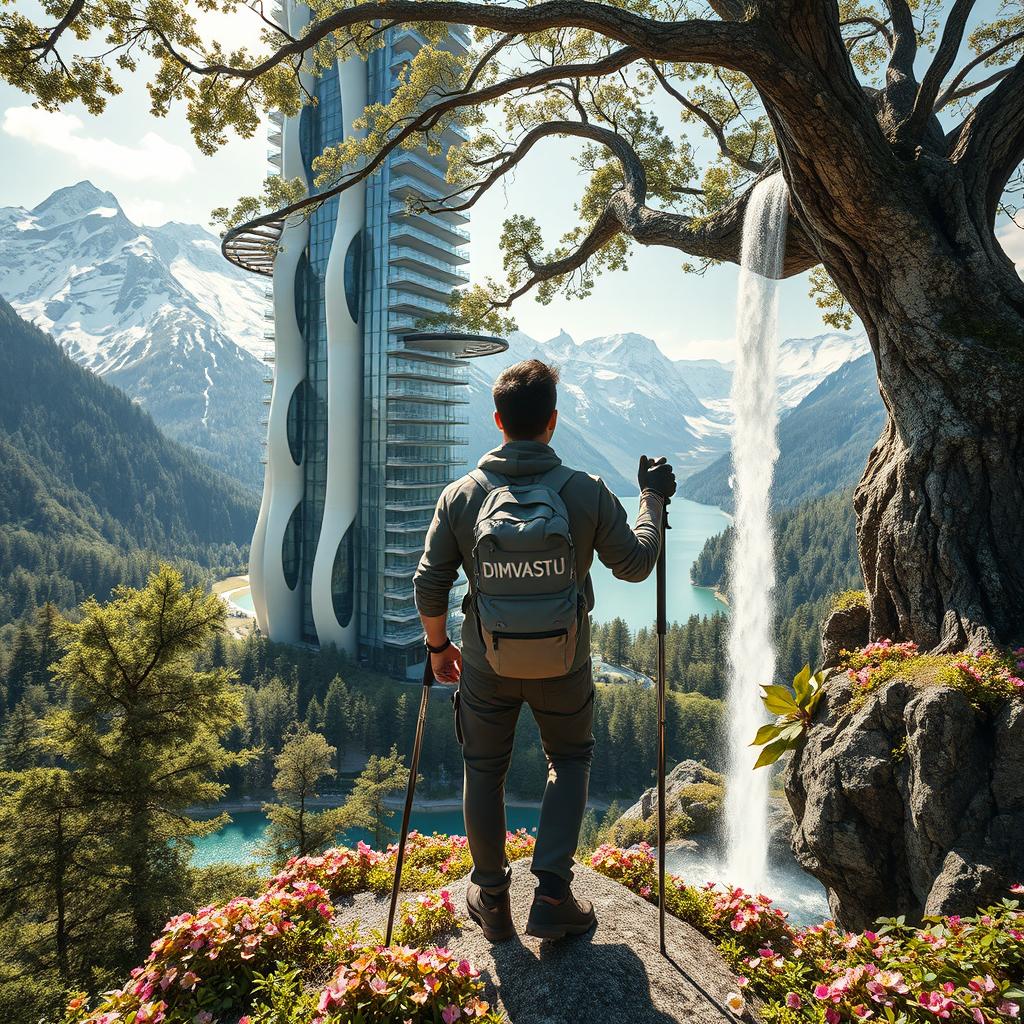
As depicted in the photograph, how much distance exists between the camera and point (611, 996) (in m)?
2.25

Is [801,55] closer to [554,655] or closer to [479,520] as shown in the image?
[479,520]

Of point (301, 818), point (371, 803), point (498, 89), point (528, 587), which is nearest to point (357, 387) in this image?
point (371, 803)

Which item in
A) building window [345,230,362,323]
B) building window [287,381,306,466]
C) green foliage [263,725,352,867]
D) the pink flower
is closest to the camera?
the pink flower

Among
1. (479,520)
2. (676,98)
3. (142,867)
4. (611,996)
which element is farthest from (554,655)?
(142,867)

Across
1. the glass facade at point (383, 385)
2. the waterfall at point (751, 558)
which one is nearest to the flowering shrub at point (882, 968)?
the waterfall at point (751, 558)

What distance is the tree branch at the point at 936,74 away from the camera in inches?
164

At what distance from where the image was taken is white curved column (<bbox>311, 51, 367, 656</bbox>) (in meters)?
34.2

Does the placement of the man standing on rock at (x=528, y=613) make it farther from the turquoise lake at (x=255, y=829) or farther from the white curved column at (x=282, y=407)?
the white curved column at (x=282, y=407)

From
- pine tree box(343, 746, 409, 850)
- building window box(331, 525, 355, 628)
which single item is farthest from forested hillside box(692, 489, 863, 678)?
pine tree box(343, 746, 409, 850)

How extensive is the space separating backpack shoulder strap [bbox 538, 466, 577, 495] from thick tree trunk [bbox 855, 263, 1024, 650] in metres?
2.70

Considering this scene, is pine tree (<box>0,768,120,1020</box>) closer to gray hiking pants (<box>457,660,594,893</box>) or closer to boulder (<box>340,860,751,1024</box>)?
boulder (<box>340,860,751,1024</box>)

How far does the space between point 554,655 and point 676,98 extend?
7.88m

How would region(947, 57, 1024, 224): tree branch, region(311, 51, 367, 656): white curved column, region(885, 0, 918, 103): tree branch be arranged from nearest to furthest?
region(947, 57, 1024, 224): tree branch, region(885, 0, 918, 103): tree branch, region(311, 51, 367, 656): white curved column

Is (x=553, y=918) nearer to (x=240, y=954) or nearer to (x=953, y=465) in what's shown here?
(x=240, y=954)
